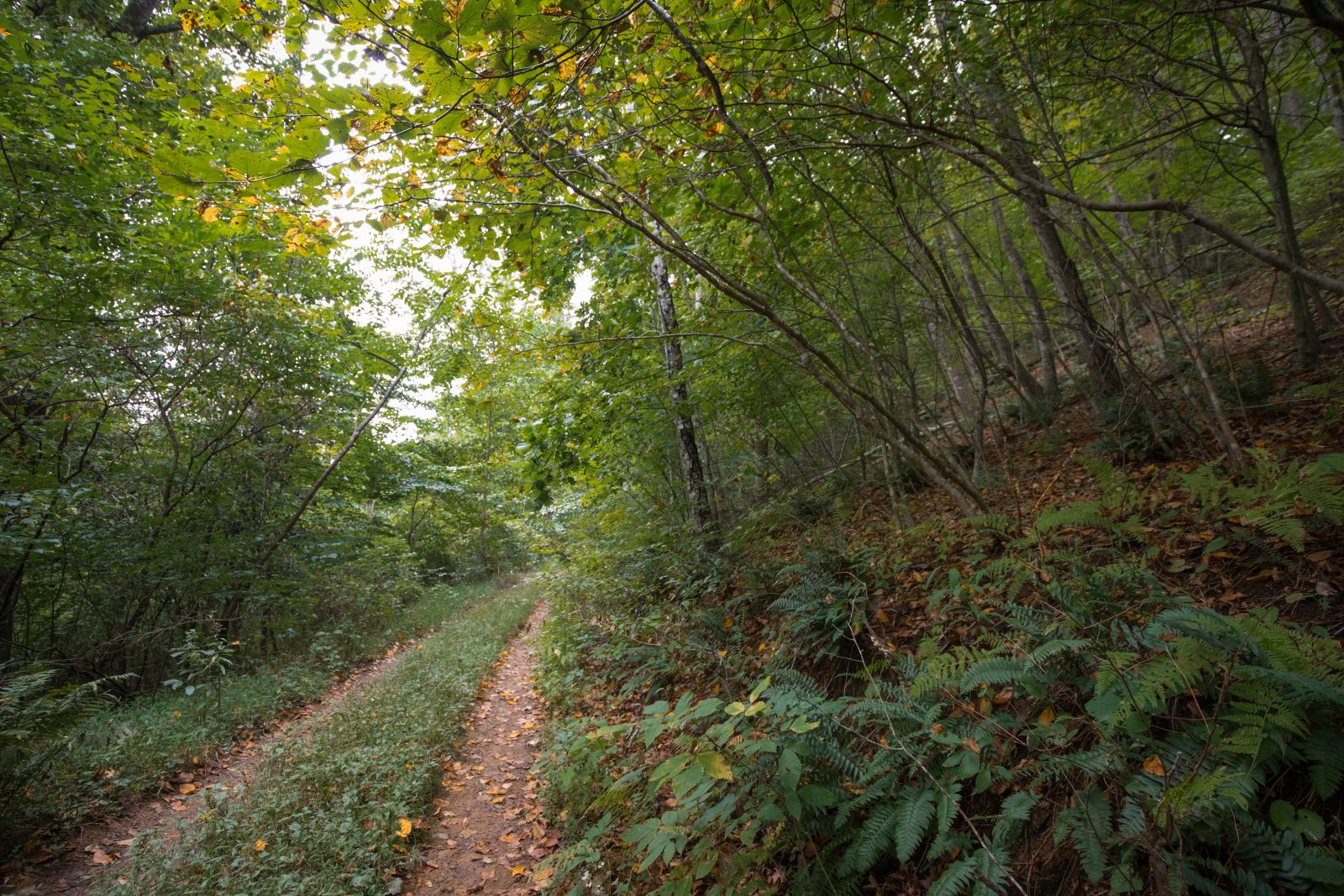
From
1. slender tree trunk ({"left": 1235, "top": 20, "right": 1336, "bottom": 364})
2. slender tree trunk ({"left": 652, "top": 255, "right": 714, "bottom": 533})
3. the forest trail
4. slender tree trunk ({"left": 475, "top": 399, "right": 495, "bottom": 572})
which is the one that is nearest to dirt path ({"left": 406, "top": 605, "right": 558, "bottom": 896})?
the forest trail

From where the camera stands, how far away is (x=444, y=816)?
433 cm

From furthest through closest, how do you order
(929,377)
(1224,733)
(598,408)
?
(929,377) < (598,408) < (1224,733)

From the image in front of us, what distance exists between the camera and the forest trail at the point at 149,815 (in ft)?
11.8

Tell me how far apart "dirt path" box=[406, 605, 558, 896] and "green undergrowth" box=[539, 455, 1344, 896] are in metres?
0.36

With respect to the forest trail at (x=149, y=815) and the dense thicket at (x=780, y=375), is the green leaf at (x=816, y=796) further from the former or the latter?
the forest trail at (x=149, y=815)

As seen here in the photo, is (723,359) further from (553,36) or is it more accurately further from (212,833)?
(212,833)

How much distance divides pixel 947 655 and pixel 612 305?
5.85 metres

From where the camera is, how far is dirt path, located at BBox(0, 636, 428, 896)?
3604 mm

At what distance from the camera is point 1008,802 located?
2.08 metres

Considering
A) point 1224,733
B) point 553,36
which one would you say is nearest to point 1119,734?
point 1224,733

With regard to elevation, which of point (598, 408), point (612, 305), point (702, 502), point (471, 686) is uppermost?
point (612, 305)

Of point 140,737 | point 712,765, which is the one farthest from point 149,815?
point 712,765

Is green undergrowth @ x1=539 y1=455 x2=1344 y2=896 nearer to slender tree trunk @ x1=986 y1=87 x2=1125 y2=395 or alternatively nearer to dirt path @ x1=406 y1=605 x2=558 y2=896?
dirt path @ x1=406 y1=605 x2=558 y2=896

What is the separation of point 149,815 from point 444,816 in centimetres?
267
